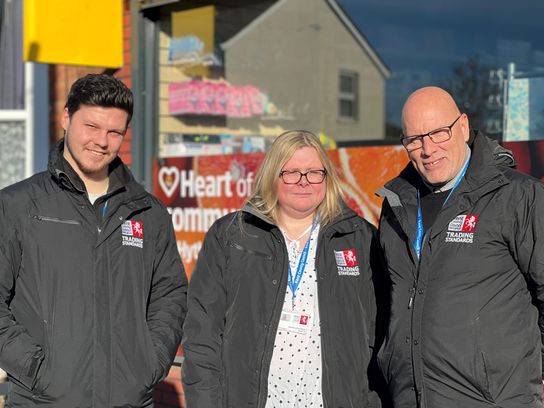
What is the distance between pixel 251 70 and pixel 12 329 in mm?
3960

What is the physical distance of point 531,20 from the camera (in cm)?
516

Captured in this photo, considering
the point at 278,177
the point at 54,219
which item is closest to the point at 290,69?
the point at 278,177

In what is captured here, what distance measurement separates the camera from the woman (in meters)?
3.53

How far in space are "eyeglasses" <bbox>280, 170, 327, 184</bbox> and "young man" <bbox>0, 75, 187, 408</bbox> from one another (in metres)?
0.57

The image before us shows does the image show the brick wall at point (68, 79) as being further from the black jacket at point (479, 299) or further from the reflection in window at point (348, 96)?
the black jacket at point (479, 299)

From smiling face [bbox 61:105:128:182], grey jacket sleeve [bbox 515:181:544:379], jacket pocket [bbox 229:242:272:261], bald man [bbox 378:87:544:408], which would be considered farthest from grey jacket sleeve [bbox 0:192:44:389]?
grey jacket sleeve [bbox 515:181:544:379]

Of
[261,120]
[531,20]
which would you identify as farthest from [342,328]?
[261,120]

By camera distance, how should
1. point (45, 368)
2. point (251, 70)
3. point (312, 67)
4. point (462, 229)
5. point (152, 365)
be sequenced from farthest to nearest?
point (251, 70)
point (312, 67)
point (152, 365)
point (45, 368)
point (462, 229)

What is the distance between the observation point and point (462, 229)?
3.25 metres

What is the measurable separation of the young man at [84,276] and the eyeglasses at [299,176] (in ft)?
1.87

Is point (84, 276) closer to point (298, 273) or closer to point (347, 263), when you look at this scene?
point (298, 273)

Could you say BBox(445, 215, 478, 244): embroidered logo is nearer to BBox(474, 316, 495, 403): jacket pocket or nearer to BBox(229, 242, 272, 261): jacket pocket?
BBox(474, 316, 495, 403): jacket pocket

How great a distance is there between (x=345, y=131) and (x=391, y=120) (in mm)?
380

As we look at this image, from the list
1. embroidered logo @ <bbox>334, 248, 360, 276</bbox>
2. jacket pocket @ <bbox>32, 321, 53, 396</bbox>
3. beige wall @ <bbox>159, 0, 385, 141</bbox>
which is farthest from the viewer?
beige wall @ <bbox>159, 0, 385, 141</bbox>
